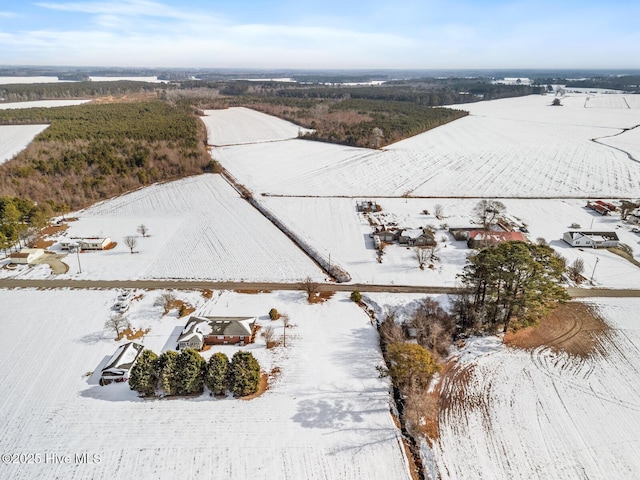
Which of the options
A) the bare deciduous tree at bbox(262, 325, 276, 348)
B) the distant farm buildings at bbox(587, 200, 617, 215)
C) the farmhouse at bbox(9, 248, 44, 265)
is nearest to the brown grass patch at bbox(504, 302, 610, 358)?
the bare deciduous tree at bbox(262, 325, 276, 348)

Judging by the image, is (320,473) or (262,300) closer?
(320,473)

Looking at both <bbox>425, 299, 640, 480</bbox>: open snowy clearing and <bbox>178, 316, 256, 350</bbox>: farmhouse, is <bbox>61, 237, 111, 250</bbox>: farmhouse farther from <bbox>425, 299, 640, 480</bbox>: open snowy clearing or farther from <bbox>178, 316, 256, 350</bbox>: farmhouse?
<bbox>425, 299, 640, 480</bbox>: open snowy clearing

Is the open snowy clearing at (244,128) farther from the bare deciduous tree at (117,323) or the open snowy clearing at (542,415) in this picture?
the open snowy clearing at (542,415)

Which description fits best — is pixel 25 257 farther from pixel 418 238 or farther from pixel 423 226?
pixel 423 226

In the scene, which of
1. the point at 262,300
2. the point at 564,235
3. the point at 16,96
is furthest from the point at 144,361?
the point at 16,96

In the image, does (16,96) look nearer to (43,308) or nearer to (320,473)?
(43,308)
